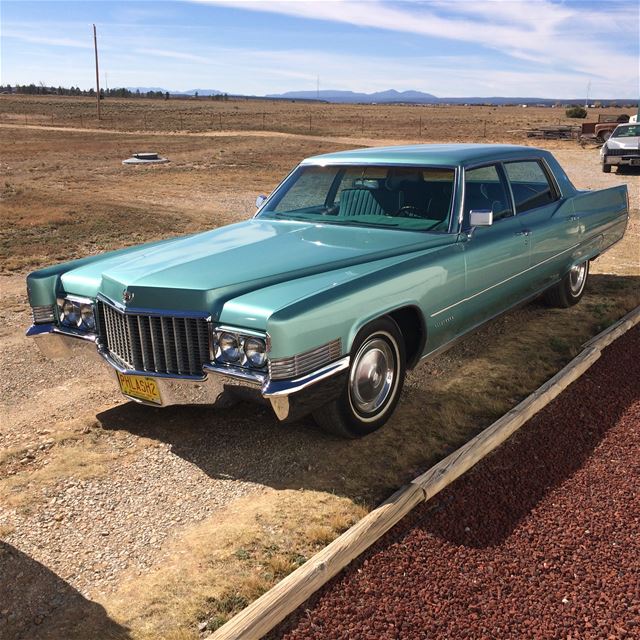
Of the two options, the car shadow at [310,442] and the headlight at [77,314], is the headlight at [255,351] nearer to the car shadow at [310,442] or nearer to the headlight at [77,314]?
the car shadow at [310,442]

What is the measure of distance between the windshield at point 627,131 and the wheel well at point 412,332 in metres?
18.2

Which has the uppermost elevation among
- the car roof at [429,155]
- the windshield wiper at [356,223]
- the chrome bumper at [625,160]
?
the car roof at [429,155]

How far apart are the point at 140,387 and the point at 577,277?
4.75m

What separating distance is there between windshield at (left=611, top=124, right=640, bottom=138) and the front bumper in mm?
19179

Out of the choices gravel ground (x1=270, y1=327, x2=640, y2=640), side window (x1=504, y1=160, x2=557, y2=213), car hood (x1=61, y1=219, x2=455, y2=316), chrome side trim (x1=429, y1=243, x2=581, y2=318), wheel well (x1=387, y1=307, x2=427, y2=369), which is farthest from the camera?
side window (x1=504, y1=160, x2=557, y2=213)

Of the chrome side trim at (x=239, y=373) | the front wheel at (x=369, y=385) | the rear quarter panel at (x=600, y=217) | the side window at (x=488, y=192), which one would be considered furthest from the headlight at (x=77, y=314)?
the rear quarter panel at (x=600, y=217)

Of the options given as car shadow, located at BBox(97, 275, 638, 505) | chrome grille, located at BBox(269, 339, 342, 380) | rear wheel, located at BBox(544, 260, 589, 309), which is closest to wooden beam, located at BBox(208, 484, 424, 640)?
car shadow, located at BBox(97, 275, 638, 505)

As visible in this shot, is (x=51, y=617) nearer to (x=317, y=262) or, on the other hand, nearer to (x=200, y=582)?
(x=200, y=582)

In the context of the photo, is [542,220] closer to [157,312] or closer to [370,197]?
[370,197]

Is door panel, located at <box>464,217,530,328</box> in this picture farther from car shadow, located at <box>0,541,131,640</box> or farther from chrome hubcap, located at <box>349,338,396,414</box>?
car shadow, located at <box>0,541,131,640</box>

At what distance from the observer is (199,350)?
351 centimetres

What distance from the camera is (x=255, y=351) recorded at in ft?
11.1

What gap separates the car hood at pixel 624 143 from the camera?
1883 cm

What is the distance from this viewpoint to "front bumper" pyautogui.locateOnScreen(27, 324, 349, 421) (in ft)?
10.9
